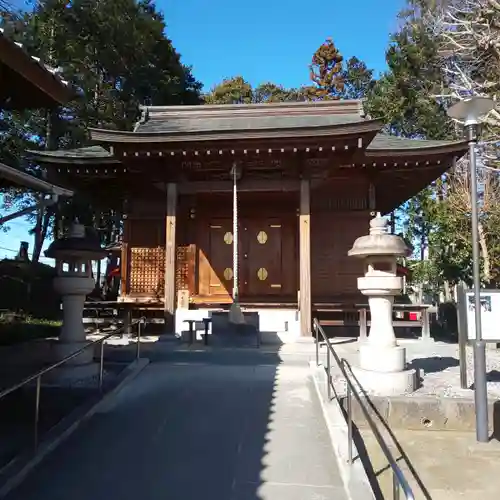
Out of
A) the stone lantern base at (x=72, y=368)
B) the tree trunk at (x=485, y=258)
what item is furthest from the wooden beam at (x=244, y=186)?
the tree trunk at (x=485, y=258)

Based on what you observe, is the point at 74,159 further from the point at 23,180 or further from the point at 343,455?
the point at 343,455

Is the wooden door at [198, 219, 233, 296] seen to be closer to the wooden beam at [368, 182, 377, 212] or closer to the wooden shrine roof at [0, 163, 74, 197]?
the wooden beam at [368, 182, 377, 212]

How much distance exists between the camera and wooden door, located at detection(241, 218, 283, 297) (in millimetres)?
11906

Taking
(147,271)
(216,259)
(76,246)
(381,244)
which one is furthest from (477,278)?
(147,271)

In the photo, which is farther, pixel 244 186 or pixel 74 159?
pixel 244 186

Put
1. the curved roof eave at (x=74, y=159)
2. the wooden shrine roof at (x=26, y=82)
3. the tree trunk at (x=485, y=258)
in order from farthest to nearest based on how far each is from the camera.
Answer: the tree trunk at (x=485, y=258), the curved roof eave at (x=74, y=159), the wooden shrine roof at (x=26, y=82)

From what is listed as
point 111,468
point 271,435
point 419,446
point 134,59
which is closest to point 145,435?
point 111,468

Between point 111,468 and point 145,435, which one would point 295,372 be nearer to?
point 145,435

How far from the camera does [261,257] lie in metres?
12.0

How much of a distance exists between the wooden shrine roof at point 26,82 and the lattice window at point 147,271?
6.02m

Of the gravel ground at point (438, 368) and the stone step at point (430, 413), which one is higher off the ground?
the gravel ground at point (438, 368)

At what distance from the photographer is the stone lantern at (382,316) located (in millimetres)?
5488

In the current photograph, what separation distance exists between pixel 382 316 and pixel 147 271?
293 inches

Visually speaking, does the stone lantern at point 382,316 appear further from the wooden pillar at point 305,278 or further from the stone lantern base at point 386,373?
the wooden pillar at point 305,278
